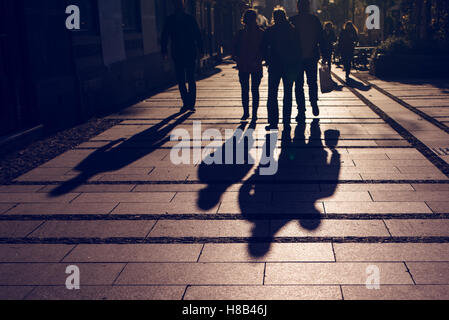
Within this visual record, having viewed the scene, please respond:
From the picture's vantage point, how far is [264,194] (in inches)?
214

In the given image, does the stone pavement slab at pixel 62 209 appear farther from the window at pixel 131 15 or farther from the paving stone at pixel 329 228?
the window at pixel 131 15

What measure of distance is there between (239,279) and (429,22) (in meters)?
19.7

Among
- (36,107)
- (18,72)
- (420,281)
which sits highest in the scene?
(18,72)

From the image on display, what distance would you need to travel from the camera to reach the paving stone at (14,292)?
3.41 metres

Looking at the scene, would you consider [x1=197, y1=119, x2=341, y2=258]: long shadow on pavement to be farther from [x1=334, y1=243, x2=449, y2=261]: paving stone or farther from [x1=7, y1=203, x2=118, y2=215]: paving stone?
[x1=7, y1=203, x2=118, y2=215]: paving stone

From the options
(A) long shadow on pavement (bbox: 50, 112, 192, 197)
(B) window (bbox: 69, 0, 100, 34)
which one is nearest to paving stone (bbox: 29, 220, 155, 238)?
(A) long shadow on pavement (bbox: 50, 112, 192, 197)

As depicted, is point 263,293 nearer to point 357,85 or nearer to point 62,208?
point 62,208

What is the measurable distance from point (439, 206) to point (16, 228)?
12.2 feet

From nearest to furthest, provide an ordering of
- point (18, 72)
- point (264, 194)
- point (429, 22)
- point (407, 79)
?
point (264, 194)
point (18, 72)
point (407, 79)
point (429, 22)

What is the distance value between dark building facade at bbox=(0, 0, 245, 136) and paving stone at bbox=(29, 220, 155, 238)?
3978 mm

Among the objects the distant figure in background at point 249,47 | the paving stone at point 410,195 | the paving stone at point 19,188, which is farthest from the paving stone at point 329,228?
the distant figure in background at point 249,47

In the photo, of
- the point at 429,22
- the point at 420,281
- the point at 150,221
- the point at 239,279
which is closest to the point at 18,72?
the point at 150,221

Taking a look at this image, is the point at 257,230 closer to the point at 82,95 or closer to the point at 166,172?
the point at 166,172

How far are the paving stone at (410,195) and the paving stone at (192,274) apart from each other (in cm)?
195
